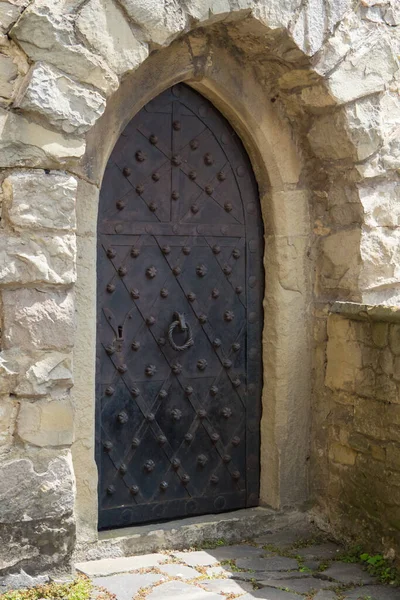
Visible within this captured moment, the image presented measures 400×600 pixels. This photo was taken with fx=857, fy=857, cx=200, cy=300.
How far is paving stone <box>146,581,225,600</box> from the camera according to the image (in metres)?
3.60

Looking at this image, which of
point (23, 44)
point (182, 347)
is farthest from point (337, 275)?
point (23, 44)

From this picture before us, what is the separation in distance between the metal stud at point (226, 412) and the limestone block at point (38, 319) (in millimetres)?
1254

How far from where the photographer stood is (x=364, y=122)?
14.3ft

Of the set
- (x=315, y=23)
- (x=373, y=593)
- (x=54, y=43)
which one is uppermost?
(x=315, y=23)

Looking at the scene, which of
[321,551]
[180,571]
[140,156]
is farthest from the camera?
[321,551]

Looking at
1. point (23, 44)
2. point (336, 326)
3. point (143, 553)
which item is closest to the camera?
point (23, 44)

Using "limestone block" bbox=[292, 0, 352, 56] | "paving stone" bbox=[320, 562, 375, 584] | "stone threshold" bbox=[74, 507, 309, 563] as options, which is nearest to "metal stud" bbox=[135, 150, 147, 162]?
"limestone block" bbox=[292, 0, 352, 56]

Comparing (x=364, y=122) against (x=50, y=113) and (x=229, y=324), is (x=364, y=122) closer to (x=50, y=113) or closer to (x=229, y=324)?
(x=229, y=324)

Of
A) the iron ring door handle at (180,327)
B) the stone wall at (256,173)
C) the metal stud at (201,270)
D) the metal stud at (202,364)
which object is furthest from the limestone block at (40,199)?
the metal stud at (202,364)

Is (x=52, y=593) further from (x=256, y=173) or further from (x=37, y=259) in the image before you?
(x=256, y=173)

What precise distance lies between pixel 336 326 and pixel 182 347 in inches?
33.1

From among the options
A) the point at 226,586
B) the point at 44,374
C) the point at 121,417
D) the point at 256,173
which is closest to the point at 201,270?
the point at 256,173

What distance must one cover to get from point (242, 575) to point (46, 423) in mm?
1200

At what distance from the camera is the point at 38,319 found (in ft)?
11.5
